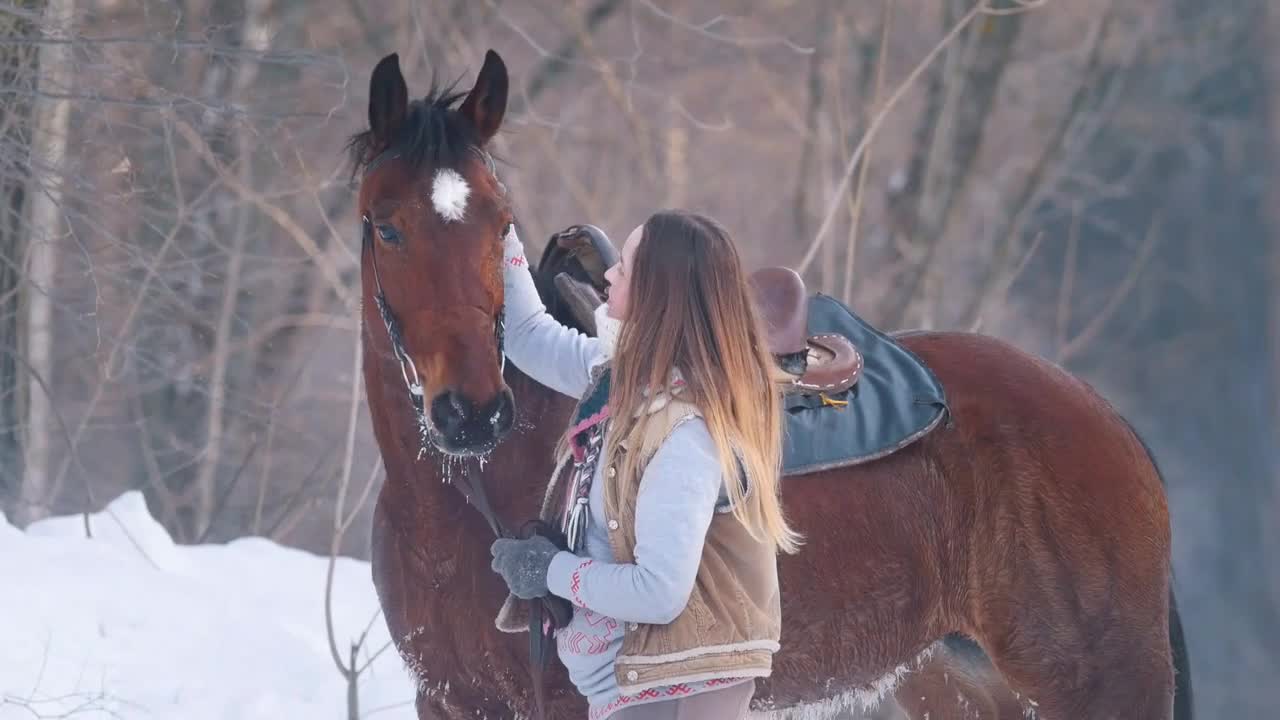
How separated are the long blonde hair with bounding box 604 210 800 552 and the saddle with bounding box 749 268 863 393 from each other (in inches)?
32.0

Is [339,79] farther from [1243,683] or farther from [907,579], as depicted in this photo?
[1243,683]

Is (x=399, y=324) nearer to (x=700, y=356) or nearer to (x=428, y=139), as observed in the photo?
(x=428, y=139)

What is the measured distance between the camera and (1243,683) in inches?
582

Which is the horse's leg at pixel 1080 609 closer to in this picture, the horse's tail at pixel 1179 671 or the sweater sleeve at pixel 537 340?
the horse's tail at pixel 1179 671

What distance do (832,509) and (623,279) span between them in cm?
119

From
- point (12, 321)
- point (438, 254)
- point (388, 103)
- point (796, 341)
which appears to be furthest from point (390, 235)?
point (12, 321)

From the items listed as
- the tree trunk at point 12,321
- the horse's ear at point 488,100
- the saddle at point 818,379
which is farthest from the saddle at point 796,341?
the tree trunk at point 12,321

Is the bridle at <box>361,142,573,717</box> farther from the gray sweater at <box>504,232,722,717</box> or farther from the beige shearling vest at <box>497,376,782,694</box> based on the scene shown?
the beige shearling vest at <box>497,376,782,694</box>

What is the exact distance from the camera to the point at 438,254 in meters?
2.96

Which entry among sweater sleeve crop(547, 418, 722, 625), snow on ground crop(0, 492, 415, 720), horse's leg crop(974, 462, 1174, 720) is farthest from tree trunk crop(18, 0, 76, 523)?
horse's leg crop(974, 462, 1174, 720)

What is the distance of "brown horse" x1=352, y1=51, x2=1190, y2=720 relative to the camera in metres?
2.99

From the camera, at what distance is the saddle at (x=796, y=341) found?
11.0ft

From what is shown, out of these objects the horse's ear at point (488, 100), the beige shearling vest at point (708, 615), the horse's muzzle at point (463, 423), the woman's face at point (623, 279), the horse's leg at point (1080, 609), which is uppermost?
the horse's ear at point (488, 100)

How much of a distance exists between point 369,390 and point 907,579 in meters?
1.52
